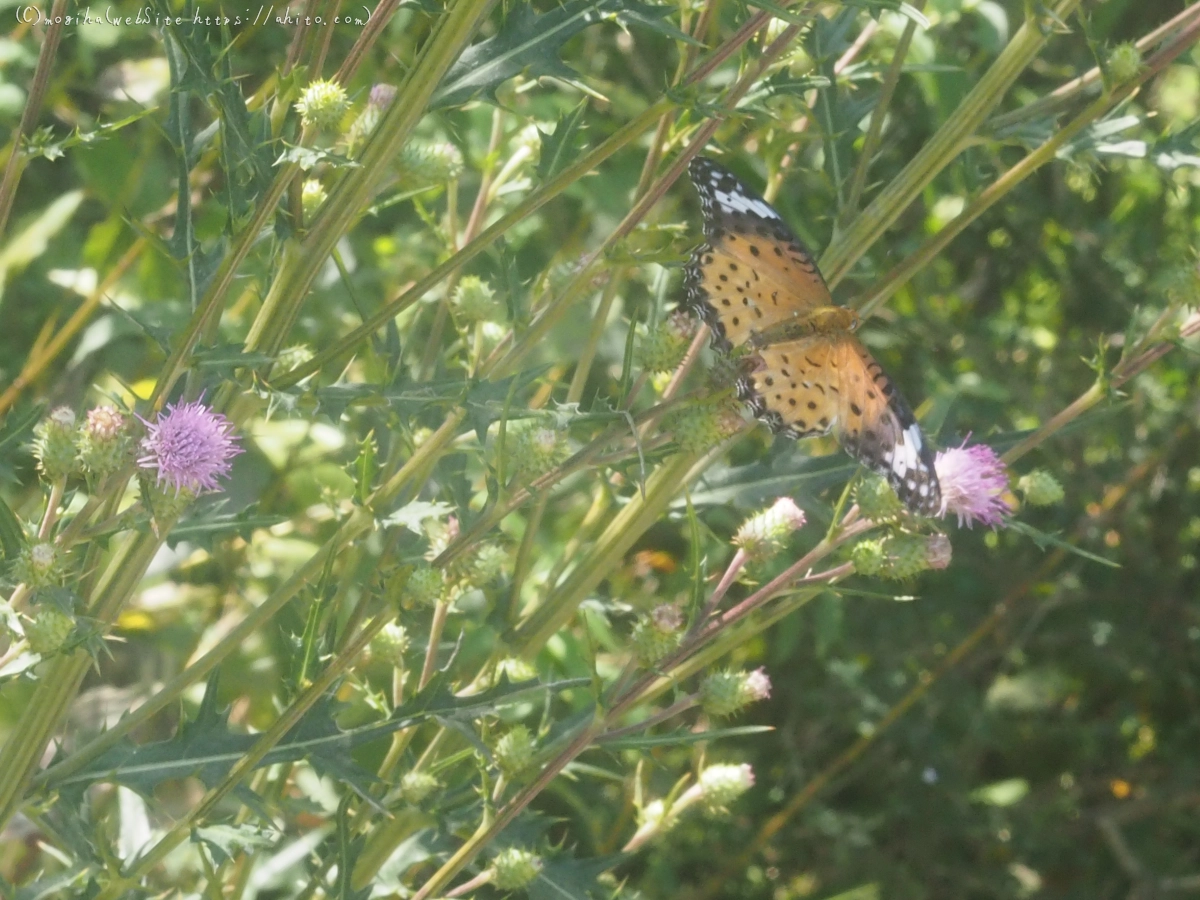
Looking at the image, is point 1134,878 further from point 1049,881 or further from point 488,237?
point 488,237

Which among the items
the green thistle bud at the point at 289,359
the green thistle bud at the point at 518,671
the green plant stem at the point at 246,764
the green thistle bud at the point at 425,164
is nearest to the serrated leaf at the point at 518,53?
the green thistle bud at the point at 425,164

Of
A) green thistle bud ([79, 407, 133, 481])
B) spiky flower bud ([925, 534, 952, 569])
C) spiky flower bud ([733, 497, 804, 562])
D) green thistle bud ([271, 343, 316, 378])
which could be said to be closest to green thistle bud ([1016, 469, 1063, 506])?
spiky flower bud ([925, 534, 952, 569])

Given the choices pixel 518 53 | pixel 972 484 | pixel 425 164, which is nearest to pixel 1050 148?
pixel 972 484

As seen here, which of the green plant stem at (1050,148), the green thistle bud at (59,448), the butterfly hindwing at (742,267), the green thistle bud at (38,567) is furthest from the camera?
the butterfly hindwing at (742,267)

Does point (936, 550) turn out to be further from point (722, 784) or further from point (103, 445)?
point (103, 445)

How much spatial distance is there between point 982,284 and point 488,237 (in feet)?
8.12

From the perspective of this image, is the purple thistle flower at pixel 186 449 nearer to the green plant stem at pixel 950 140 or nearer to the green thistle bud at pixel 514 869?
the green thistle bud at pixel 514 869

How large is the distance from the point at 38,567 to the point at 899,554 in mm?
1041

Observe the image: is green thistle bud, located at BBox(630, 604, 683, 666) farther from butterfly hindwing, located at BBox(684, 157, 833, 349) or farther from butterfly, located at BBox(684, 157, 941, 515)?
butterfly hindwing, located at BBox(684, 157, 833, 349)

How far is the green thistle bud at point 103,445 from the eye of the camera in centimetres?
139

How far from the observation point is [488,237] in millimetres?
1435

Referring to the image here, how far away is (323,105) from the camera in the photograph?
1432 mm

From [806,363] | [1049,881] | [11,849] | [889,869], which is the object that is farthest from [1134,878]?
[11,849]

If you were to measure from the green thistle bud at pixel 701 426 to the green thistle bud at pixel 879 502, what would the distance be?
0.20 meters
